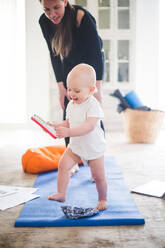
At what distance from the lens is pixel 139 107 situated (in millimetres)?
3662

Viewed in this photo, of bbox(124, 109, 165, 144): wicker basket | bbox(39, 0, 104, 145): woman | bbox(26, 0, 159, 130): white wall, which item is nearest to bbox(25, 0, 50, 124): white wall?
bbox(26, 0, 159, 130): white wall

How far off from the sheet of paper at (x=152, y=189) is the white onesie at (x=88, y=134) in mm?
425

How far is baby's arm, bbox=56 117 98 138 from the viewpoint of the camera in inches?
56.6

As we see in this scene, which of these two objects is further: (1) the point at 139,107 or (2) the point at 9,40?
(2) the point at 9,40

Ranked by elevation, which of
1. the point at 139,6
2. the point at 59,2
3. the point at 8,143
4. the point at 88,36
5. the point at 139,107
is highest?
the point at 139,6

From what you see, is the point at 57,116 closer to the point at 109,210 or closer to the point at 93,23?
the point at 93,23

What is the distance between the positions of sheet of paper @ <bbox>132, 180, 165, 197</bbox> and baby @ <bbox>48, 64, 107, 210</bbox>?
0.33m

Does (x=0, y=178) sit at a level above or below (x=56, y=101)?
below

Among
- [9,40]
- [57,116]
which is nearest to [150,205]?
[57,116]

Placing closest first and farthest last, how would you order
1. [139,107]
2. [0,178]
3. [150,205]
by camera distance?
1. [150,205]
2. [0,178]
3. [139,107]

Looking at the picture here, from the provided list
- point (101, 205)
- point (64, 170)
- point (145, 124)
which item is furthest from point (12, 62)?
point (101, 205)

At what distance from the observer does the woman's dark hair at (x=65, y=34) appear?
1979 mm

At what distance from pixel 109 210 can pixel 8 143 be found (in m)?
2.37

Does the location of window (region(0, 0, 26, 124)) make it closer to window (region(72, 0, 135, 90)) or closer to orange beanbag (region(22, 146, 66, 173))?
window (region(72, 0, 135, 90))
